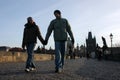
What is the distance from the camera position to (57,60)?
9.34 metres

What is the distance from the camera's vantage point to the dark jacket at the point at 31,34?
10055 mm

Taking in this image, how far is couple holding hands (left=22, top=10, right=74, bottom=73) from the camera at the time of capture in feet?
31.2

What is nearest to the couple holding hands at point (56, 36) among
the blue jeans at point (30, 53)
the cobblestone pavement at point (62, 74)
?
the blue jeans at point (30, 53)

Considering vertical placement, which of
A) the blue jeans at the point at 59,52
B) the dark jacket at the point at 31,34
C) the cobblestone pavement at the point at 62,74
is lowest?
the cobblestone pavement at the point at 62,74

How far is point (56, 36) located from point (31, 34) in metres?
0.98

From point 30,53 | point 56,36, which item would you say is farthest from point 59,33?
point 30,53

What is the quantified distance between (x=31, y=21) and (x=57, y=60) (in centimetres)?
167

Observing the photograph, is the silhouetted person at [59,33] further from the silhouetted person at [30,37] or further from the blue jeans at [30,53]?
the blue jeans at [30,53]

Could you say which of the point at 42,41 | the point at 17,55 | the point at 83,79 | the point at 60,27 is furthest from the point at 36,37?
the point at 17,55

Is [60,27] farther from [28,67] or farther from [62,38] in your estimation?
[28,67]

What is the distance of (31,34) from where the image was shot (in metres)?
10.1

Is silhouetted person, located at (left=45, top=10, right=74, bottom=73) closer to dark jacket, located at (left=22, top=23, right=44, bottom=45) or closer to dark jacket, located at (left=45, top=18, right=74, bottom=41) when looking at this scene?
dark jacket, located at (left=45, top=18, right=74, bottom=41)

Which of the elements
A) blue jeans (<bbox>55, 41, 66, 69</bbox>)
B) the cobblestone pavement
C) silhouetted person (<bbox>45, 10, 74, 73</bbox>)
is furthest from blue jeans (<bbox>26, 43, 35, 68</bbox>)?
blue jeans (<bbox>55, 41, 66, 69</bbox>)

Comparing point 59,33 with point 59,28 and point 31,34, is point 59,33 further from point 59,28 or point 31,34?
point 31,34
